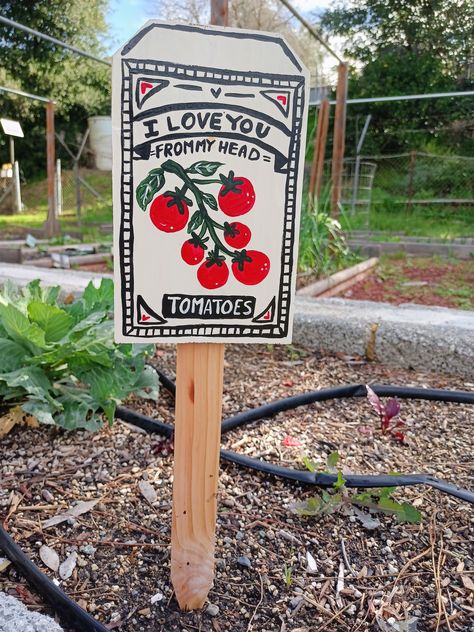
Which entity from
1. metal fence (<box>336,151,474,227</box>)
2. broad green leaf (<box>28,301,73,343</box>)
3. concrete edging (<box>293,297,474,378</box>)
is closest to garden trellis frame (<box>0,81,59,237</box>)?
metal fence (<box>336,151,474,227</box>)

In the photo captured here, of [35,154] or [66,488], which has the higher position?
[35,154]

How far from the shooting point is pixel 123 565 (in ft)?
3.60

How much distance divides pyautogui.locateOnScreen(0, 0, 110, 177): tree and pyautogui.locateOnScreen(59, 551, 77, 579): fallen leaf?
1329 cm

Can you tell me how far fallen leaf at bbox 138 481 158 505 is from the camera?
51.0 inches

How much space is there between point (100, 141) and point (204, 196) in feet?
55.2

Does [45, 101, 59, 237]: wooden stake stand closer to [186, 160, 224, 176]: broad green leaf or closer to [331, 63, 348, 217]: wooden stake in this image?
[331, 63, 348, 217]: wooden stake

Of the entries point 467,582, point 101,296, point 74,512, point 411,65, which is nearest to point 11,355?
point 101,296

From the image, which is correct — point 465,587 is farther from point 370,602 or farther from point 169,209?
point 169,209

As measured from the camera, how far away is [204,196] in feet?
2.89

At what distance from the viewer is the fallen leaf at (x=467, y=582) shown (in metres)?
1.09

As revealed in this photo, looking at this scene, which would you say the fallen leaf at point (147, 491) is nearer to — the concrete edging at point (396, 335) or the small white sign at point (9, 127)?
the concrete edging at point (396, 335)

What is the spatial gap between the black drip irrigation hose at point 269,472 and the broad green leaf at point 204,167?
745mm

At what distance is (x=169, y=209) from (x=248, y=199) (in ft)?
0.42

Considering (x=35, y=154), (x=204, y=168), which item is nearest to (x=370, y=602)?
(x=204, y=168)
